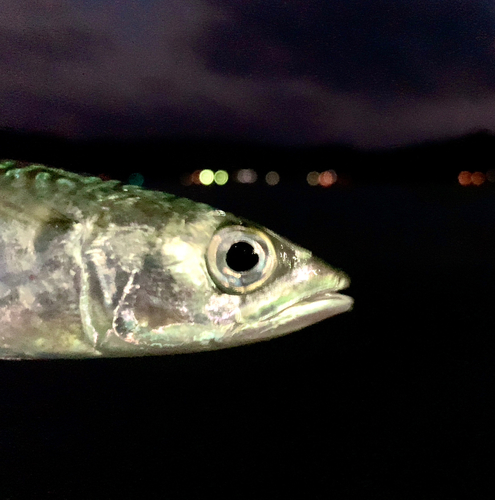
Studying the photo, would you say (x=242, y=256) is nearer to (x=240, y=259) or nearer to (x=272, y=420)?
(x=240, y=259)

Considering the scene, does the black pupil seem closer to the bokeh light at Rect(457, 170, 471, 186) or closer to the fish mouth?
the fish mouth

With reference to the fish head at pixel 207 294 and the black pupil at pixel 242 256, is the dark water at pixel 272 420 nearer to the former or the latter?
the fish head at pixel 207 294

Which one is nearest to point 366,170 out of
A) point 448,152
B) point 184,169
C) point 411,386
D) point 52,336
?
point 448,152

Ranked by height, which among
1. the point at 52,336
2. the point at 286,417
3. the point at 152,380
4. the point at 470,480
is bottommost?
the point at 470,480

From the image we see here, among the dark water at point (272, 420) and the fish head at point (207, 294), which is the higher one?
the fish head at point (207, 294)

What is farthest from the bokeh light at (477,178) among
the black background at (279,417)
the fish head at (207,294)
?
the fish head at (207,294)

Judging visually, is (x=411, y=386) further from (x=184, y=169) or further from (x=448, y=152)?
(x=448, y=152)

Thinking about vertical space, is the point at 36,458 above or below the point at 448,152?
below
